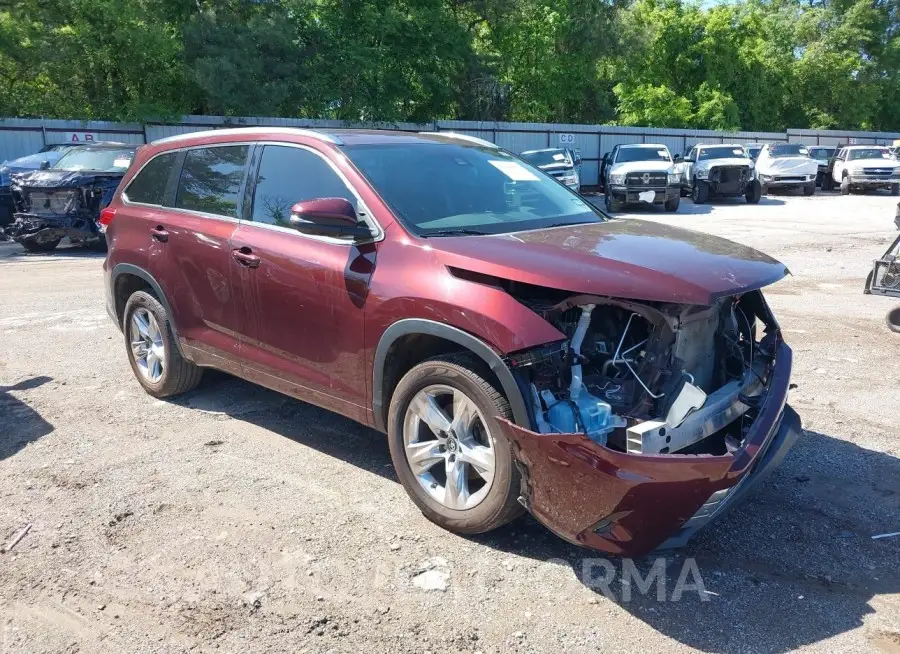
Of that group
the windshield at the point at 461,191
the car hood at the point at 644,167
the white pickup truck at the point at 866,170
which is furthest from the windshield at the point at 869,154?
the windshield at the point at 461,191

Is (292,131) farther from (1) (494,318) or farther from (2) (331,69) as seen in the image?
(2) (331,69)

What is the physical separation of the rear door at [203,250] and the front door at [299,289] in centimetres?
15

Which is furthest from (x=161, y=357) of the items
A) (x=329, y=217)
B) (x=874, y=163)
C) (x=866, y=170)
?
(x=874, y=163)

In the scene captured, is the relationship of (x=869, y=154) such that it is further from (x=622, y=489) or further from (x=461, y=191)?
(x=622, y=489)

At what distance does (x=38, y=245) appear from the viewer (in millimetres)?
13805

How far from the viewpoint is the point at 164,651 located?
284cm

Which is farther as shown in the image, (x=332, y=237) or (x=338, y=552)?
(x=332, y=237)

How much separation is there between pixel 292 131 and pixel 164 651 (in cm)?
285

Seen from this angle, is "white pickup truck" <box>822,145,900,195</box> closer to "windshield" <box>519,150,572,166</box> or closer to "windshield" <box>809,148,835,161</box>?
"windshield" <box>809,148,835,161</box>

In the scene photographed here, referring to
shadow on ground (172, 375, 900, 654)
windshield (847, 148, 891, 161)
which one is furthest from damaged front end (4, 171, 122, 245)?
windshield (847, 148, 891, 161)

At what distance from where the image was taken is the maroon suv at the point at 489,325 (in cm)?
309

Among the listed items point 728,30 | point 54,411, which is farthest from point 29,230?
point 728,30

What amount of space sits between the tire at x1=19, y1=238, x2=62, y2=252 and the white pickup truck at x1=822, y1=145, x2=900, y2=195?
26.9 meters

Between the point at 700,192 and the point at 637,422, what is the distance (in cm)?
2237
